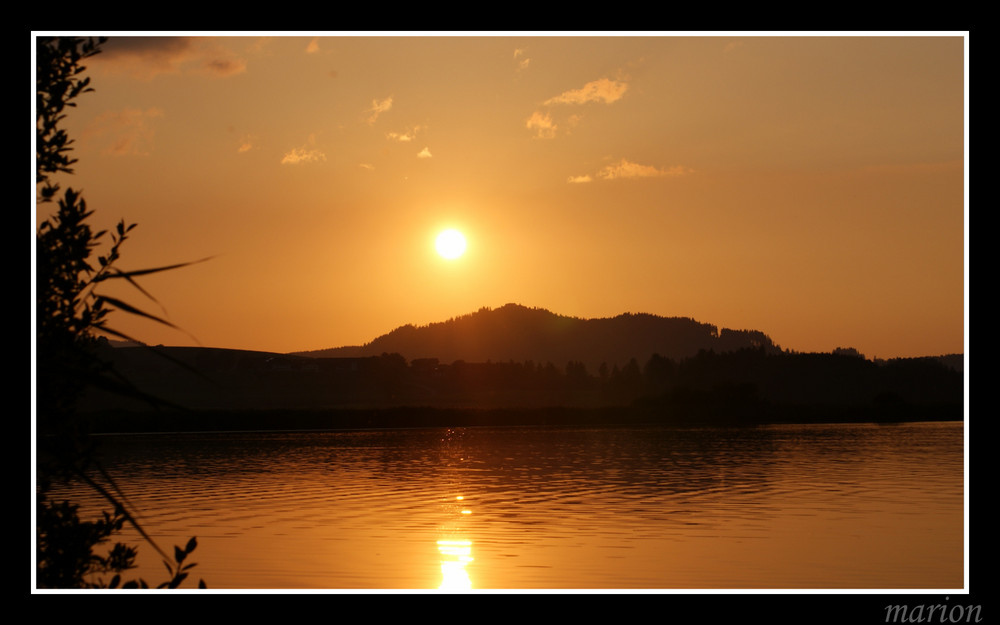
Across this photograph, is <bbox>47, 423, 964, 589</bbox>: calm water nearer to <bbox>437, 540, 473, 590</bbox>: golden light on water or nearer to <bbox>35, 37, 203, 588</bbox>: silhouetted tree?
<bbox>437, 540, 473, 590</bbox>: golden light on water

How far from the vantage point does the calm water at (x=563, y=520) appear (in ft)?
80.8

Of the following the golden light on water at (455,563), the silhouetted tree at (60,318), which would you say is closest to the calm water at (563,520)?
the golden light on water at (455,563)

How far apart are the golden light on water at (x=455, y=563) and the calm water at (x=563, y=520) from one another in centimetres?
12

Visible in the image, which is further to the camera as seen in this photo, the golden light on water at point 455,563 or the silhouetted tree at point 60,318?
the golden light on water at point 455,563

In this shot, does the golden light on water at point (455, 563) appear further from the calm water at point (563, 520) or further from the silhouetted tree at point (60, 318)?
the silhouetted tree at point (60, 318)

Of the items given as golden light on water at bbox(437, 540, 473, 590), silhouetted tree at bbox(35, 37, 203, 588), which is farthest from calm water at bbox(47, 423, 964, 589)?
silhouetted tree at bbox(35, 37, 203, 588)

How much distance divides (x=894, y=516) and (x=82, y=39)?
32985 mm

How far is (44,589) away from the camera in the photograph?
40.4 feet

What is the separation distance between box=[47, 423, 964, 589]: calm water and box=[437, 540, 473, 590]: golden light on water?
0.39 feet

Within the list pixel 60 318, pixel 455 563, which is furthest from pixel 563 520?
pixel 60 318

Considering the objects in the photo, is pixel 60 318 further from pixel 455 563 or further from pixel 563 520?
pixel 563 520

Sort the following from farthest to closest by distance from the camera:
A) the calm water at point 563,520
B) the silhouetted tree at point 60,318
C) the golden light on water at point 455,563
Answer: the calm water at point 563,520, the golden light on water at point 455,563, the silhouetted tree at point 60,318

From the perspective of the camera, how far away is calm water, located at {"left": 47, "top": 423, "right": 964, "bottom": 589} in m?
24.6
